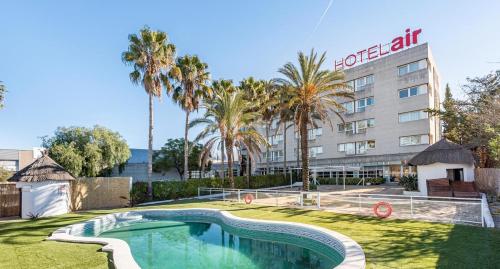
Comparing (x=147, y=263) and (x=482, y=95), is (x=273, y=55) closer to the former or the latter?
(x=147, y=263)

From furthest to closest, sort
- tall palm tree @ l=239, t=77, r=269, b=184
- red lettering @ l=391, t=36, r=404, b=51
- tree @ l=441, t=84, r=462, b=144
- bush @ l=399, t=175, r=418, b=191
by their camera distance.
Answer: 1. red lettering @ l=391, t=36, r=404, b=51
2. tall palm tree @ l=239, t=77, r=269, b=184
3. tree @ l=441, t=84, r=462, b=144
4. bush @ l=399, t=175, r=418, b=191

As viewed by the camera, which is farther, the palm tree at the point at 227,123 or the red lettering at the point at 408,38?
the red lettering at the point at 408,38

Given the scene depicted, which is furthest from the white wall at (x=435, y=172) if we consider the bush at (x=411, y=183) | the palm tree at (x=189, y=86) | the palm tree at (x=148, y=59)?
the palm tree at (x=148, y=59)

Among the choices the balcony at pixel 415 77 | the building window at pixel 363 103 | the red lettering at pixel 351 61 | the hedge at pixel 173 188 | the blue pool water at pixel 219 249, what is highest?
the red lettering at pixel 351 61

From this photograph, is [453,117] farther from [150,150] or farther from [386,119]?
[150,150]

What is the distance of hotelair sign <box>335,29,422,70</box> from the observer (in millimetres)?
37719

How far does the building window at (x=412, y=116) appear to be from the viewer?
35594mm

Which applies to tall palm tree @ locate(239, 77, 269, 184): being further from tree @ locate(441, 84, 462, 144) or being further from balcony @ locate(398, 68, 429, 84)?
tree @ locate(441, 84, 462, 144)

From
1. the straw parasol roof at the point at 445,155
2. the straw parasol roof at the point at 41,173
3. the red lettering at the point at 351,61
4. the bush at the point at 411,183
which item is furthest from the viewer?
the red lettering at the point at 351,61

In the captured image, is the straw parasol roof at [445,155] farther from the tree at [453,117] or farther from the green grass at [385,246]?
the green grass at [385,246]

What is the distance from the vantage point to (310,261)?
33.0ft

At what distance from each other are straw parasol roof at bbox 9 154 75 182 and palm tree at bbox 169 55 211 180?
1146 cm

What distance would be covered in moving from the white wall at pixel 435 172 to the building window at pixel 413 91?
53.3 feet

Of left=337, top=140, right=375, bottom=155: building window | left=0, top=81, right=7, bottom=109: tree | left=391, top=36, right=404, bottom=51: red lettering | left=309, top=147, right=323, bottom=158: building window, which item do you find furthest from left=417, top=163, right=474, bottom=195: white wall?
left=0, top=81, right=7, bottom=109: tree
